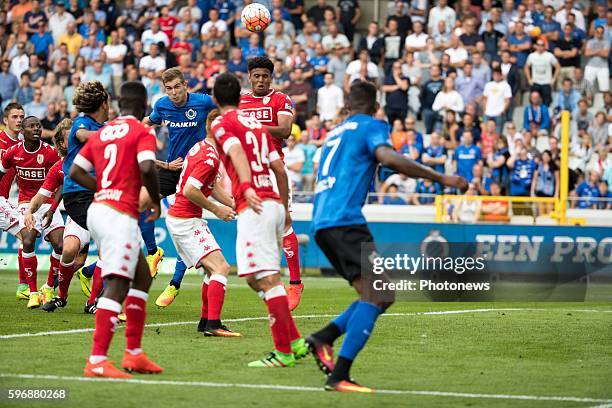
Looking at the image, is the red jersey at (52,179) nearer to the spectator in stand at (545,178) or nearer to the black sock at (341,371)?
the black sock at (341,371)

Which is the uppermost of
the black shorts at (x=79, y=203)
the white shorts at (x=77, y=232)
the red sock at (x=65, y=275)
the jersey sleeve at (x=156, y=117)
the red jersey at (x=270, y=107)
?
the red jersey at (x=270, y=107)

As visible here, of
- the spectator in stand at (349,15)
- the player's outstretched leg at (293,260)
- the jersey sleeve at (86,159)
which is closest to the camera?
the jersey sleeve at (86,159)

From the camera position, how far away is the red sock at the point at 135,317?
901 centimetres

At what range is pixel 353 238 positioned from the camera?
877cm

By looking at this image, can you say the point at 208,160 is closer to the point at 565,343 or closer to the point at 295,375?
the point at 295,375

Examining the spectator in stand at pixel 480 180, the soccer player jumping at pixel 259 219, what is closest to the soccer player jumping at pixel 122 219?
the soccer player jumping at pixel 259 219

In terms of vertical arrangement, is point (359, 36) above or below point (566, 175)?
above

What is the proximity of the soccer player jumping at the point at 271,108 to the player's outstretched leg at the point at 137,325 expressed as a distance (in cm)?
425

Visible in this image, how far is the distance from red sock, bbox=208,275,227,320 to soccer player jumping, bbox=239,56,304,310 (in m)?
2.17

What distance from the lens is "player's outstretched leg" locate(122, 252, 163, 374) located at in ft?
29.6

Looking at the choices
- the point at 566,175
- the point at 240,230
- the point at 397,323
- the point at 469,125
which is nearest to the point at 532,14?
the point at 469,125

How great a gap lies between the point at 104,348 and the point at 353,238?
7.10ft

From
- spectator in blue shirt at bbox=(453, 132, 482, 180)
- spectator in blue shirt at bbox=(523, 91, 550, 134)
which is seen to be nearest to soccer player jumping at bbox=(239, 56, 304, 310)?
spectator in blue shirt at bbox=(453, 132, 482, 180)

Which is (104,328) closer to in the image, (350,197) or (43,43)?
(350,197)
